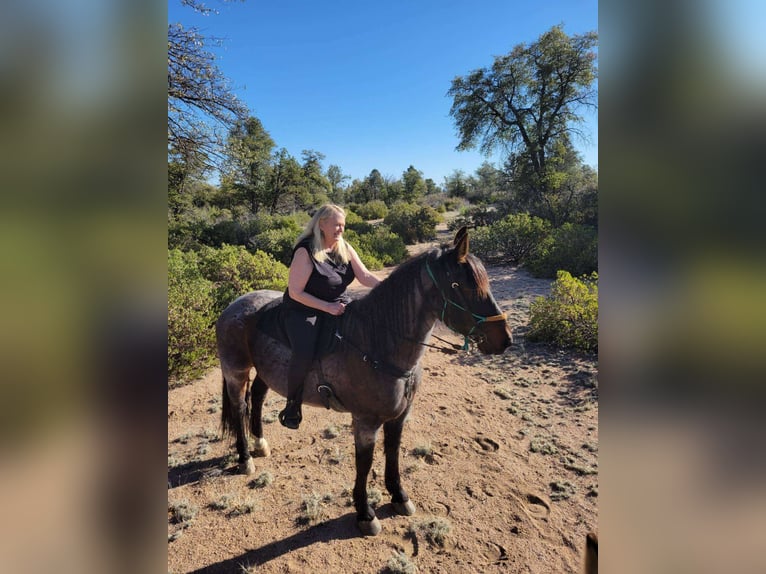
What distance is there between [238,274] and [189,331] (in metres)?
2.65

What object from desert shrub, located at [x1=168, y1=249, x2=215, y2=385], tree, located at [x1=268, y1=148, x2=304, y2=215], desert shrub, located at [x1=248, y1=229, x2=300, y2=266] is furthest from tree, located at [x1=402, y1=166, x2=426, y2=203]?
desert shrub, located at [x1=168, y1=249, x2=215, y2=385]

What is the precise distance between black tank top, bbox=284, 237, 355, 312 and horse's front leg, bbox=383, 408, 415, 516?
119cm

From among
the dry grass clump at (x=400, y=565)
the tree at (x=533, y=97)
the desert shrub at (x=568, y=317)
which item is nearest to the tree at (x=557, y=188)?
the tree at (x=533, y=97)

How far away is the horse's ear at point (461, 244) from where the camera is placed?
6.94 ft

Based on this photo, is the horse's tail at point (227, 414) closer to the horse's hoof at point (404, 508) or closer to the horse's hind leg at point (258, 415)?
the horse's hind leg at point (258, 415)

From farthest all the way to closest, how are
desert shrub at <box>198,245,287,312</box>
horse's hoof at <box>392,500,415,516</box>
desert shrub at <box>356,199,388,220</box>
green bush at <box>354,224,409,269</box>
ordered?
1. desert shrub at <box>356,199,388,220</box>
2. green bush at <box>354,224,409,269</box>
3. desert shrub at <box>198,245,287,312</box>
4. horse's hoof at <box>392,500,415,516</box>

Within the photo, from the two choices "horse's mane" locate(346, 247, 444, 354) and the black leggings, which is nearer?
"horse's mane" locate(346, 247, 444, 354)

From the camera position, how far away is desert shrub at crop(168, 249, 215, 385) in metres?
5.26

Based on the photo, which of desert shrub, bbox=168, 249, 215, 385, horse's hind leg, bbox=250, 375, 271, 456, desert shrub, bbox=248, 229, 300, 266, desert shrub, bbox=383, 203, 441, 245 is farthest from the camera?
desert shrub, bbox=383, 203, 441, 245

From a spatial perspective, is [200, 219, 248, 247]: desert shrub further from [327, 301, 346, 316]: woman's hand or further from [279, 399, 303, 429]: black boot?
[327, 301, 346, 316]: woman's hand

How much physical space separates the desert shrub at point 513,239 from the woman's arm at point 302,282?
11245 millimetres

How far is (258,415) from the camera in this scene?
3.75 metres

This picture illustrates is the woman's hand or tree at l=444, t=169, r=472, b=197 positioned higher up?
tree at l=444, t=169, r=472, b=197
